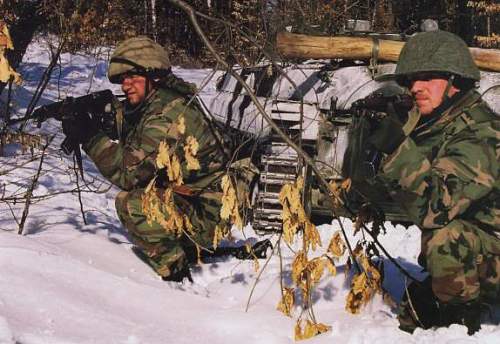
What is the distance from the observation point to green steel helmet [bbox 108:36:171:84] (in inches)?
183

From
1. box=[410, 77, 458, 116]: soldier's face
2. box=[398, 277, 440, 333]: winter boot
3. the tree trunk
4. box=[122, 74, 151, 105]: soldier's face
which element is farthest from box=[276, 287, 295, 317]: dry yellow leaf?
the tree trunk

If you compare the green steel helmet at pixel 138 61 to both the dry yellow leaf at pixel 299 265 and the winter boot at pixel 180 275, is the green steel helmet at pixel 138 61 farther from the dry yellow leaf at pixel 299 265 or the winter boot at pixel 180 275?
the dry yellow leaf at pixel 299 265

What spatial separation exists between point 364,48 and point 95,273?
180 inches

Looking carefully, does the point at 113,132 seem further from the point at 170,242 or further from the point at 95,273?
the point at 95,273

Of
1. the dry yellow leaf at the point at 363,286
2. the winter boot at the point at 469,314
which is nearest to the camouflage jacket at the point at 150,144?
the dry yellow leaf at the point at 363,286

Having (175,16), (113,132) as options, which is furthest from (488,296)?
(175,16)

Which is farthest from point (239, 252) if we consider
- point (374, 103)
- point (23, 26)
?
point (23, 26)

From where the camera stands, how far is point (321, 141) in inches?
269

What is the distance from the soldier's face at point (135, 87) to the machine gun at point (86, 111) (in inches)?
4.9

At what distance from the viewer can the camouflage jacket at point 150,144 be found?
14.9 ft

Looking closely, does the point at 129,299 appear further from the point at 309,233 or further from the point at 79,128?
the point at 79,128

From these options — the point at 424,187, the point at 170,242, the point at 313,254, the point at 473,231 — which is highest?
the point at 424,187

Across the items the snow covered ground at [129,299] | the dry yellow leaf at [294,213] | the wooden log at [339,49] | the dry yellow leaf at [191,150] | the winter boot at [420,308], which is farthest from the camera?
the wooden log at [339,49]

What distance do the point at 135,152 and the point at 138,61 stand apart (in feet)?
1.97
